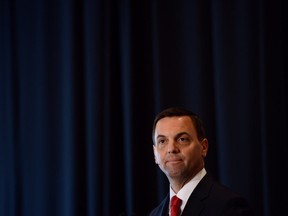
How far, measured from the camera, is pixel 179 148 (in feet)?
5.33

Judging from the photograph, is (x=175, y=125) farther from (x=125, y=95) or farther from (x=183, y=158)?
(x=125, y=95)

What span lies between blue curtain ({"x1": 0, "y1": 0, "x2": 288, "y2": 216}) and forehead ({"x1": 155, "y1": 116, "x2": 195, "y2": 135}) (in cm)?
47

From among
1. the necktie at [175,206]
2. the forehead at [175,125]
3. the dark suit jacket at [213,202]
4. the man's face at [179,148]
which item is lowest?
the necktie at [175,206]

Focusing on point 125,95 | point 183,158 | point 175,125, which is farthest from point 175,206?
point 125,95

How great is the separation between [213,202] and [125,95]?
886 mm

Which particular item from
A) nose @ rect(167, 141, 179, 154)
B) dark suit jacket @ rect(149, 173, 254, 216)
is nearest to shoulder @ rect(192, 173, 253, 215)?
dark suit jacket @ rect(149, 173, 254, 216)

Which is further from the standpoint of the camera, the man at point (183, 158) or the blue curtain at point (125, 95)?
the blue curtain at point (125, 95)

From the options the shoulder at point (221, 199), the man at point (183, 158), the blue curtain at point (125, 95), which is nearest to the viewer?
the shoulder at point (221, 199)

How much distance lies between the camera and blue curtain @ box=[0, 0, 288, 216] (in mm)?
2080

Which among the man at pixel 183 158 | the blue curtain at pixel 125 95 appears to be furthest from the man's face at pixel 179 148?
the blue curtain at pixel 125 95

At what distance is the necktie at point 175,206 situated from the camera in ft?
5.19

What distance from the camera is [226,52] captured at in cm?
213

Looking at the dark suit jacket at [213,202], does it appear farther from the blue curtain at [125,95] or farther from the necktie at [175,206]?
the blue curtain at [125,95]

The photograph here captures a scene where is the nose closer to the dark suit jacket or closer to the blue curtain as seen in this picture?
the dark suit jacket
